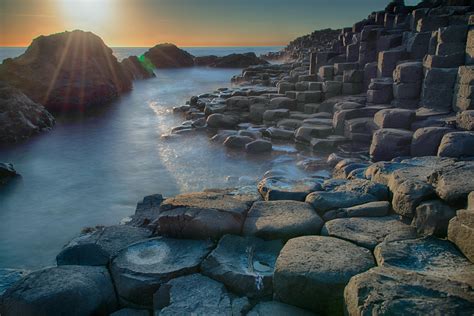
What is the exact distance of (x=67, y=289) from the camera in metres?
2.85

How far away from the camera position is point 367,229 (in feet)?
11.1

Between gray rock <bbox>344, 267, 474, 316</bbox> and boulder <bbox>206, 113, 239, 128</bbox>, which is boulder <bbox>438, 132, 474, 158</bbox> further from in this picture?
boulder <bbox>206, 113, 239, 128</bbox>

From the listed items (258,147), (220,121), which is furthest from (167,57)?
(258,147)

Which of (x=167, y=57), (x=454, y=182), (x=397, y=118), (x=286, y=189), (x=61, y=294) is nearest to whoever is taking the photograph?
(x=61, y=294)

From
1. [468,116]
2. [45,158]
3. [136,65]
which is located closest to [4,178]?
[45,158]

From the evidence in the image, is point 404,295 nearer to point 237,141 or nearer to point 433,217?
point 433,217

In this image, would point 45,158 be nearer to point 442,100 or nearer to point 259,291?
point 259,291

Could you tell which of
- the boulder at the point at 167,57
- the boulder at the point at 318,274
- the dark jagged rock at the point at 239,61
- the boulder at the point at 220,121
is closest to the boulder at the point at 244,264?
the boulder at the point at 318,274

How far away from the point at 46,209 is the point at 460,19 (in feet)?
34.7

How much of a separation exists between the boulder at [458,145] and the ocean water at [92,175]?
2694mm

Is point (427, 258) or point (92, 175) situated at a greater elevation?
point (427, 258)

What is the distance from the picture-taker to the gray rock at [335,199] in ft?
12.9

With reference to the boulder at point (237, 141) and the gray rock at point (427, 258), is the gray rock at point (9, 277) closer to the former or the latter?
the gray rock at point (427, 258)

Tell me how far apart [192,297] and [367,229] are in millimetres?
1682
